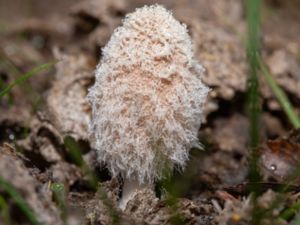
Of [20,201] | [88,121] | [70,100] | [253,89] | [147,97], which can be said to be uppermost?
[70,100]

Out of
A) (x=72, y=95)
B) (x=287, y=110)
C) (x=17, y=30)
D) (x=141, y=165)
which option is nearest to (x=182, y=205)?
(x=141, y=165)

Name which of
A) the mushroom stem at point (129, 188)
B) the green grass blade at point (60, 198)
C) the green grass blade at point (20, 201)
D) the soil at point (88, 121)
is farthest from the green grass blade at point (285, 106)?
the green grass blade at point (20, 201)

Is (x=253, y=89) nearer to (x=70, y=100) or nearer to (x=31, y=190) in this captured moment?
(x=31, y=190)

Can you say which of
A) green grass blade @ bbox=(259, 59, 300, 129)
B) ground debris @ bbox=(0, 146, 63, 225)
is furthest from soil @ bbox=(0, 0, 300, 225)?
green grass blade @ bbox=(259, 59, 300, 129)

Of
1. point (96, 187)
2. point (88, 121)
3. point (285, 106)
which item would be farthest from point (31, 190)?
point (285, 106)

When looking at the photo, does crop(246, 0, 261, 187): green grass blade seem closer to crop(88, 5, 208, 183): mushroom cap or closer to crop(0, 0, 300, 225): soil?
crop(0, 0, 300, 225): soil
